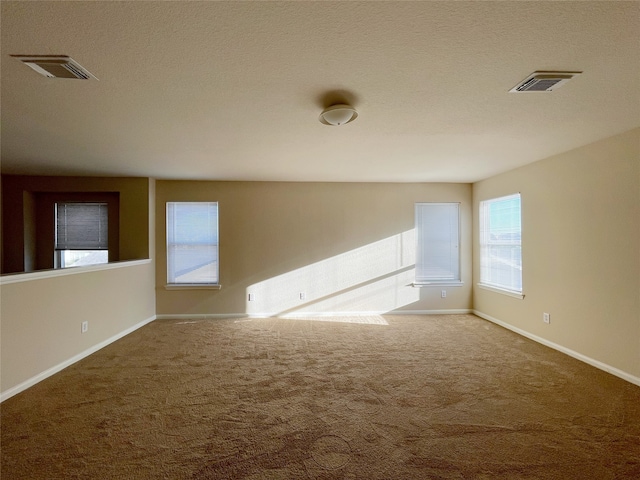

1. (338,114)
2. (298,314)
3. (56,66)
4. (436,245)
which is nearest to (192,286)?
(298,314)

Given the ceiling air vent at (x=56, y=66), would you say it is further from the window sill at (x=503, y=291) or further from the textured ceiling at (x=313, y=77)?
the window sill at (x=503, y=291)

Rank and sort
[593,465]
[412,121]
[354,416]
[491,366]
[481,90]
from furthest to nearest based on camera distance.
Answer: [491,366] → [412,121] → [354,416] → [481,90] → [593,465]

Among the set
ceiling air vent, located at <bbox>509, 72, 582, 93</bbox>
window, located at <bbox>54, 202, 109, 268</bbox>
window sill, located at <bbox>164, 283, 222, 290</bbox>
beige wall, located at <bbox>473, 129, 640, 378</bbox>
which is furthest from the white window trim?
window, located at <bbox>54, 202, 109, 268</bbox>

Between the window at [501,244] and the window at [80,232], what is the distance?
21.3 ft

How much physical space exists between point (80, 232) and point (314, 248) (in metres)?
3.94

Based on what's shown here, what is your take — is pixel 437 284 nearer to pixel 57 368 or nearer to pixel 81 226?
pixel 57 368

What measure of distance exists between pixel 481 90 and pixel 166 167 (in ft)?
A: 13.0

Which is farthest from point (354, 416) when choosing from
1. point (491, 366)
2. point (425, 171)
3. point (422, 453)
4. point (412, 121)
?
point (425, 171)

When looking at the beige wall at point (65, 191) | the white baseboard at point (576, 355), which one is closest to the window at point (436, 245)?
the white baseboard at point (576, 355)

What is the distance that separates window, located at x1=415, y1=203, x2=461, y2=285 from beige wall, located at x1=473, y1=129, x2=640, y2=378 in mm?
1290

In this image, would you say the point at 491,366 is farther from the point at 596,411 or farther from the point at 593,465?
the point at 593,465

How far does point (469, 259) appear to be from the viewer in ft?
18.0

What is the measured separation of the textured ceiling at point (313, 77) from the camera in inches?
53.6

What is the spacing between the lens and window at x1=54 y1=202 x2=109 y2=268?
495cm
